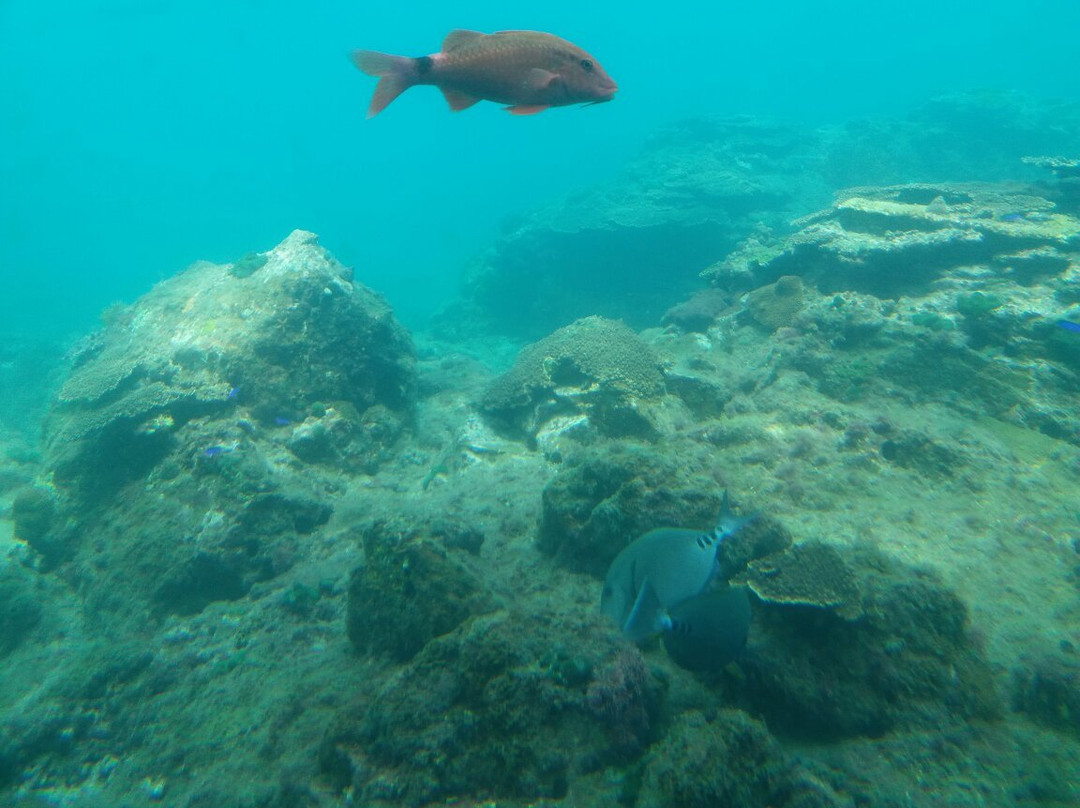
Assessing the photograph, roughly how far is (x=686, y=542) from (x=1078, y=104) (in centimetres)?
4536

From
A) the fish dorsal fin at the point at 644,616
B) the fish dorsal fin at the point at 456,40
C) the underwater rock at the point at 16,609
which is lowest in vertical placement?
the underwater rock at the point at 16,609

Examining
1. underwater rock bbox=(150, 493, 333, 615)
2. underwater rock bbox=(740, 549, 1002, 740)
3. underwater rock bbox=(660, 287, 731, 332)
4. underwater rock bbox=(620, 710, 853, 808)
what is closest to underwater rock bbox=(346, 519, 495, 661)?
underwater rock bbox=(620, 710, 853, 808)

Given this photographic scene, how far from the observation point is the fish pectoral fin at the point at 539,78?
9.01ft

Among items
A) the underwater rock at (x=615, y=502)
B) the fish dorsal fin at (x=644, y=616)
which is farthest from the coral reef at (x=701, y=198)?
the fish dorsal fin at (x=644, y=616)

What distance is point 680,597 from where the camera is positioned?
8.21ft

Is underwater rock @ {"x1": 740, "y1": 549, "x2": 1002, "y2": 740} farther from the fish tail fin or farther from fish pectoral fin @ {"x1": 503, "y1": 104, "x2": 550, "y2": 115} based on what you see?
the fish tail fin

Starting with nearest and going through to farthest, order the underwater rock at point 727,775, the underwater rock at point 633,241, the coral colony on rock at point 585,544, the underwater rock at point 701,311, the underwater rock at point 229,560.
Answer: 1. the underwater rock at point 727,775
2. the coral colony on rock at point 585,544
3. the underwater rock at point 229,560
4. the underwater rock at point 701,311
5. the underwater rock at point 633,241

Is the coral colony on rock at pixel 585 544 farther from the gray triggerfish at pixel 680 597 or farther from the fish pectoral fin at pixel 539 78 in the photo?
the fish pectoral fin at pixel 539 78

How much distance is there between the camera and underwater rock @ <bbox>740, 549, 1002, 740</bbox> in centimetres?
292

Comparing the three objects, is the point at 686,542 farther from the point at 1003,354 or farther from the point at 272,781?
the point at 1003,354

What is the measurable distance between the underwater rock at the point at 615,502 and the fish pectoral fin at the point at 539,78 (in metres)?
3.03

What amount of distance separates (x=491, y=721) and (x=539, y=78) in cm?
353

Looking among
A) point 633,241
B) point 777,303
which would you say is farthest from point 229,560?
point 633,241

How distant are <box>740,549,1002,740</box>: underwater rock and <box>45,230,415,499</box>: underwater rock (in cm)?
649
